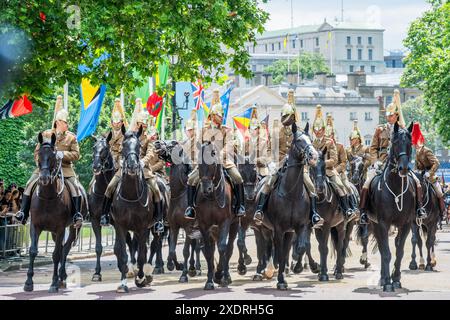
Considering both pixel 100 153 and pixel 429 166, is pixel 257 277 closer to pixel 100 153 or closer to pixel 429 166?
pixel 100 153

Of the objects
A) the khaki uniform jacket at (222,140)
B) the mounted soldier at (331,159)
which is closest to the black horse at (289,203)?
the khaki uniform jacket at (222,140)

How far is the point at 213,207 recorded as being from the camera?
23.3m

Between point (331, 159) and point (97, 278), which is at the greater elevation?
point (331, 159)

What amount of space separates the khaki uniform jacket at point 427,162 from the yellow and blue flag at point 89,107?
1050cm

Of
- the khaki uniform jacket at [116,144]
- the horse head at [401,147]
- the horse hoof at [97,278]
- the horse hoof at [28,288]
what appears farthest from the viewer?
the khaki uniform jacket at [116,144]

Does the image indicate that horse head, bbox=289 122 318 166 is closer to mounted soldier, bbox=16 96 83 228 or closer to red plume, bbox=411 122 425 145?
mounted soldier, bbox=16 96 83 228

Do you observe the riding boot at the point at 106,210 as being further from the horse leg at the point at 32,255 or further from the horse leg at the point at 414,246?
the horse leg at the point at 414,246

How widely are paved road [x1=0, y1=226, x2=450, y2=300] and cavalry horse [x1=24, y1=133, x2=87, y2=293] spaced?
0.59 meters

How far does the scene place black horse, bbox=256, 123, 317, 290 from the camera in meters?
22.7

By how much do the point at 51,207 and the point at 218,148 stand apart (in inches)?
130

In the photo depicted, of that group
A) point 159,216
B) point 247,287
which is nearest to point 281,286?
point 247,287

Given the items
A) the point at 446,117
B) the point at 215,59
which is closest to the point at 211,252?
the point at 215,59

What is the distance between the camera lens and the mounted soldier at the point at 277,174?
23375mm

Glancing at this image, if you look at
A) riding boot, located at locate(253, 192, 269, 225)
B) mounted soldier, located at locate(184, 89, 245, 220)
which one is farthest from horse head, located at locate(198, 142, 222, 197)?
riding boot, located at locate(253, 192, 269, 225)
